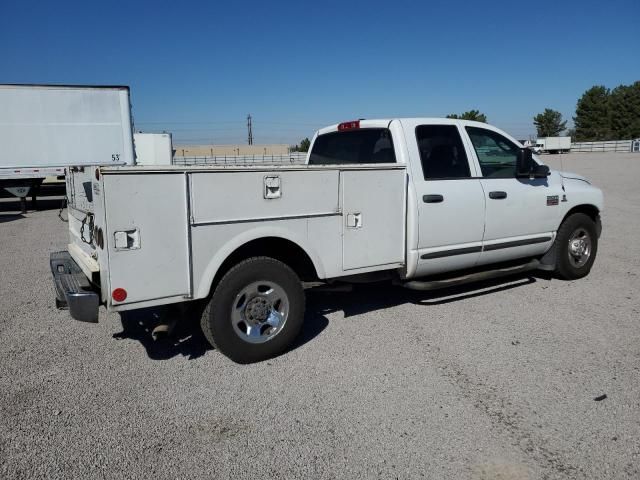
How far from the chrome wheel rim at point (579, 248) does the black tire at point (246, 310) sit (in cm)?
405

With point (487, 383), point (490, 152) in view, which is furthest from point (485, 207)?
point (487, 383)

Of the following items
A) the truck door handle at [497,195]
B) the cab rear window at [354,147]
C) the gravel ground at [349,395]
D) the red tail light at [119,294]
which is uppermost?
the cab rear window at [354,147]

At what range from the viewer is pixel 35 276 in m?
7.31

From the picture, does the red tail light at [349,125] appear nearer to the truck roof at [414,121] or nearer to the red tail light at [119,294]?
the truck roof at [414,121]

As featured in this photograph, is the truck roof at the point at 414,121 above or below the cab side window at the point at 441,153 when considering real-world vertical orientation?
above

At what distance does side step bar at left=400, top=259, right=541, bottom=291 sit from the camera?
5277 mm

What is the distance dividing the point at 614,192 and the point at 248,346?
1705 cm

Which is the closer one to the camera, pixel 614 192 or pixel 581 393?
pixel 581 393

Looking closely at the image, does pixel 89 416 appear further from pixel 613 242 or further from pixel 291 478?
pixel 613 242

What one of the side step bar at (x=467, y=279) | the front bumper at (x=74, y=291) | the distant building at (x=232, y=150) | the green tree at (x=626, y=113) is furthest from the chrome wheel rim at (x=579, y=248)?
the green tree at (x=626, y=113)

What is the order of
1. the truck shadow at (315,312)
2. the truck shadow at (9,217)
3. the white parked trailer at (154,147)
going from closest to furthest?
the truck shadow at (315,312)
the truck shadow at (9,217)
the white parked trailer at (154,147)

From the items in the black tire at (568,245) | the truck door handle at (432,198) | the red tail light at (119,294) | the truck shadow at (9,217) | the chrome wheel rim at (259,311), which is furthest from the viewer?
the truck shadow at (9,217)

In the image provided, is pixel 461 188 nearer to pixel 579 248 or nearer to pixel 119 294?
pixel 579 248

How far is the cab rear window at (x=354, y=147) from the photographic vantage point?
5366 mm
